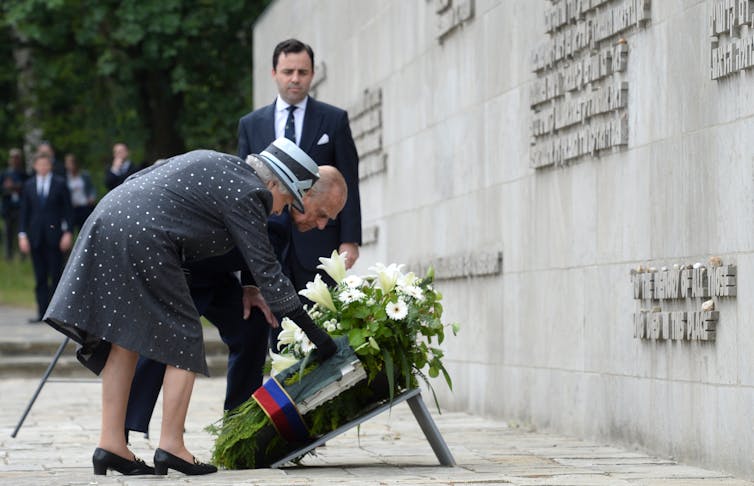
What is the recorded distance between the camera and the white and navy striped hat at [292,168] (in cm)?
618

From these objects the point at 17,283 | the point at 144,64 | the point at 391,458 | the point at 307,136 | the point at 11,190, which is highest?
the point at 144,64

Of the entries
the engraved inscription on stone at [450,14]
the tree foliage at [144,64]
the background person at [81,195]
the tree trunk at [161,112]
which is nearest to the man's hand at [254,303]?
the engraved inscription on stone at [450,14]

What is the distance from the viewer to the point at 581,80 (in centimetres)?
792

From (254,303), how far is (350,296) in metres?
0.61

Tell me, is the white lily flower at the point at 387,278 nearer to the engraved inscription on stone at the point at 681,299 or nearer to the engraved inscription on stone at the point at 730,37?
the engraved inscription on stone at the point at 681,299

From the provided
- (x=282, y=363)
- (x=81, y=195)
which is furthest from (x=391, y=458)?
(x=81, y=195)

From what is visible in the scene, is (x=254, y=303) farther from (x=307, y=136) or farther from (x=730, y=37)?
(x=730, y=37)

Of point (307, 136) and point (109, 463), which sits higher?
Result: point (307, 136)

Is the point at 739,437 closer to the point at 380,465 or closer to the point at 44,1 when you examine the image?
the point at 380,465

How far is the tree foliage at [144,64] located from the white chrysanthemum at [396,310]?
1723cm

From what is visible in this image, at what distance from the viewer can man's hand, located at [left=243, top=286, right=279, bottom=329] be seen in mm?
6879

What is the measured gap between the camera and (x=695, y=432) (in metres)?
6.62

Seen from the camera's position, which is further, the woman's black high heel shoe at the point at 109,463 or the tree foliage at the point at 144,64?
the tree foliage at the point at 144,64

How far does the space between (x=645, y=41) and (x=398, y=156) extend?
4.91 metres
